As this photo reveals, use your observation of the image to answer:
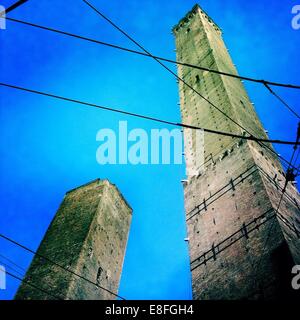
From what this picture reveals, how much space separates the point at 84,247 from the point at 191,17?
19993 millimetres

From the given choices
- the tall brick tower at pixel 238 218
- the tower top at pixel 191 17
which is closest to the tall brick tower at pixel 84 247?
the tall brick tower at pixel 238 218

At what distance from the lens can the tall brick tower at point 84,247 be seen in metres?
10.5

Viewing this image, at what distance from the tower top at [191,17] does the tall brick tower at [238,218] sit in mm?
13961

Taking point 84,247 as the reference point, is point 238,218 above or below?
below

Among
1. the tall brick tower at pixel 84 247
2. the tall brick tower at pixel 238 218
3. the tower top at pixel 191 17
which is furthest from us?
the tower top at pixel 191 17

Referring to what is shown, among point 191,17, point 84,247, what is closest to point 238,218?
point 84,247

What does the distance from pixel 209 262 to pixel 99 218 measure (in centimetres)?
604

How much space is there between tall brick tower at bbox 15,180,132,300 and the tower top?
15359mm

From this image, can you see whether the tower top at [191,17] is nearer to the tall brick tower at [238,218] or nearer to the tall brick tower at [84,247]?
the tall brick tower at [238,218]

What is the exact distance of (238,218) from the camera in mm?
8117

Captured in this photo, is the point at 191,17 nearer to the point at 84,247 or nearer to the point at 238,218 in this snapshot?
the point at 84,247

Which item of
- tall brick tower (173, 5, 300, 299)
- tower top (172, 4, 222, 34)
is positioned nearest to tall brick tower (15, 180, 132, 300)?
tall brick tower (173, 5, 300, 299)
